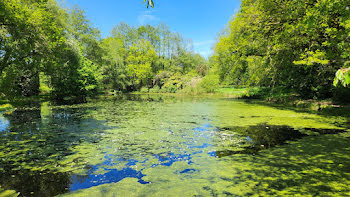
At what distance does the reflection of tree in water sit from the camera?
3803 mm

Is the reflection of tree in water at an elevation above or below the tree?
below

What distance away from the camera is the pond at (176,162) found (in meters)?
3.64

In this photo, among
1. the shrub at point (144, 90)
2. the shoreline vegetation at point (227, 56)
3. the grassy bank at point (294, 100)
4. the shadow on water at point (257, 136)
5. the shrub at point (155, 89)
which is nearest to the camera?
the shadow on water at point (257, 136)

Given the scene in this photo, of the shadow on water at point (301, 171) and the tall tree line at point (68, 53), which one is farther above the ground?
the tall tree line at point (68, 53)

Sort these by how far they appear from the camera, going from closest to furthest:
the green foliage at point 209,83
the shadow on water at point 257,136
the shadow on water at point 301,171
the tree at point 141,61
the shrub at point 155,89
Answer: the shadow on water at point 301,171 → the shadow on water at point 257,136 → the green foliage at point 209,83 → the shrub at point 155,89 → the tree at point 141,61

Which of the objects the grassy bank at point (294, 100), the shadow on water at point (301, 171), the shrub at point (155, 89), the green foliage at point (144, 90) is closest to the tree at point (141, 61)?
the green foliage at point (144, 90)

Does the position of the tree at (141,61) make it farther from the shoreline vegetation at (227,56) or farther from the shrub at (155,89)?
the shrub at (155,89)

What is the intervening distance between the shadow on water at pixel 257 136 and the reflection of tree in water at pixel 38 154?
4.10 meters

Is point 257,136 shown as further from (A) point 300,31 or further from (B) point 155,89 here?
(B) point 155,89

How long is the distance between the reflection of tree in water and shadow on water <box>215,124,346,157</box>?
4104 millimetres

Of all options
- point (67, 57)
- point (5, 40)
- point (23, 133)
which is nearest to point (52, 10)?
point (67, 57)

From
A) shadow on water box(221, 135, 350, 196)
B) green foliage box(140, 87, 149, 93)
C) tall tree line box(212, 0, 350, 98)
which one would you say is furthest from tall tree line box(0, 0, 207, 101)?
shadow on water box(221, 135, 350, 196)

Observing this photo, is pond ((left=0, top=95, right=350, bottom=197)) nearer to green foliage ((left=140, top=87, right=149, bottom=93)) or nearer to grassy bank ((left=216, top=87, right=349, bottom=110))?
grassy bank ((left=216, top=87, right=349, bottom=110))

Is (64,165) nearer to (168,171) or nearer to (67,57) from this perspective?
(168,171)
